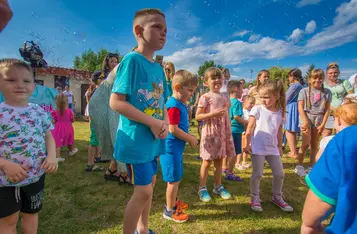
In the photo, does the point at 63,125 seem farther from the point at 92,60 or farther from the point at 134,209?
the point at 92,60

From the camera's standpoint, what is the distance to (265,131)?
262 cm

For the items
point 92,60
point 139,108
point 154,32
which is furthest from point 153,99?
point 92,60

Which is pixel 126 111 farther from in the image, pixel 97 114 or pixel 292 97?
pixel 292 97

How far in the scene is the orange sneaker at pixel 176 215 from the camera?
2.26 meters

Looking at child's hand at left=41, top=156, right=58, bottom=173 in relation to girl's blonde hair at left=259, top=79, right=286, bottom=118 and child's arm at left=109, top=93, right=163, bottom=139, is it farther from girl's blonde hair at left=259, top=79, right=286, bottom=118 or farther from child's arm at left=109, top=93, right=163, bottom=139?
girl's blonde hair at left=259, top=79, right=286, bottom=118

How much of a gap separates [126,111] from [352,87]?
5.24 metres

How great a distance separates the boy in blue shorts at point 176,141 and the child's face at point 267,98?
3.01ft

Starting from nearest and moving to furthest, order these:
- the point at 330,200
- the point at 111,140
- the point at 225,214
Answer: the point at 330,200, the point at 225,214, the point at 111,140

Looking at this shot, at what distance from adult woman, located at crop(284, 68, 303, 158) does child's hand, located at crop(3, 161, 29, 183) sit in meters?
4.79

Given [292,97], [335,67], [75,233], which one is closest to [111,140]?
[75,233]

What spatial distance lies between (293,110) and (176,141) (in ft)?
11.7

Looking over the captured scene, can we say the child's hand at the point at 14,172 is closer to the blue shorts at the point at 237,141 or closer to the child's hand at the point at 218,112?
the child's hand at the point at 218,112

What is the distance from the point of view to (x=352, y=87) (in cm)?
454

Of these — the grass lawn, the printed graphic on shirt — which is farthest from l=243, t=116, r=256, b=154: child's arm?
the printed graphic on shirt
